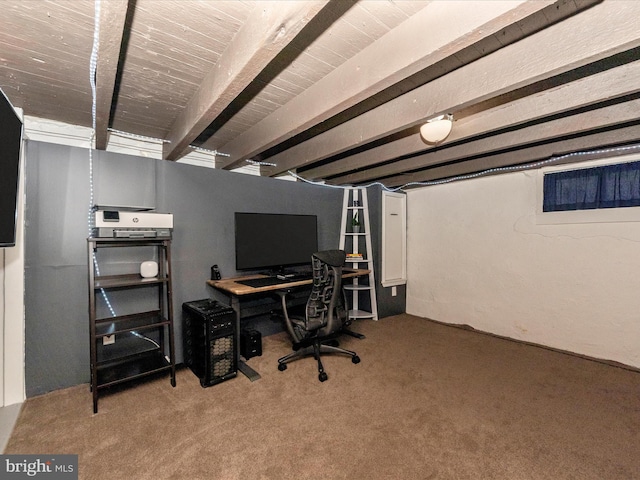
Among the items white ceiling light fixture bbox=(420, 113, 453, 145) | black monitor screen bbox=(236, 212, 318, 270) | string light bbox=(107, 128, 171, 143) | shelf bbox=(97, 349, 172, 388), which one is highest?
string light bbox=(107, 128, 171, 143)

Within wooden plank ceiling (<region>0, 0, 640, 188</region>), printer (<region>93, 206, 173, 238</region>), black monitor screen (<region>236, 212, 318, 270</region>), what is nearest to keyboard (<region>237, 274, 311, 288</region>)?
black monitor screen (<region>236, 212, 318, 270</region>)

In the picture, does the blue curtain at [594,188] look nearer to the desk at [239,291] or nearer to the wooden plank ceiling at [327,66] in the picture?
the wooden plank ceiling at [327,66]

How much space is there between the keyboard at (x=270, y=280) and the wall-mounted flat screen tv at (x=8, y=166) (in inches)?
63.8

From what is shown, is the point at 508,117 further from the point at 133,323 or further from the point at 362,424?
the point at 133,323

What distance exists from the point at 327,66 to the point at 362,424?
223 cm

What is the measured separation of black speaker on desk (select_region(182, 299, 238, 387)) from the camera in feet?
7.68

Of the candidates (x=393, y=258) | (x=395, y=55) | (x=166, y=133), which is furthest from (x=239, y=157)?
(x=393, y=258)

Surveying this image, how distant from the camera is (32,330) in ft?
6.99

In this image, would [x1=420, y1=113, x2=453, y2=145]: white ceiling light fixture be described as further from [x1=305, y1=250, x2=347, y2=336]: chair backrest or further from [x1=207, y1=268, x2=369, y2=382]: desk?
[x1=207, y1=268, x2=369, y2=382]: desk

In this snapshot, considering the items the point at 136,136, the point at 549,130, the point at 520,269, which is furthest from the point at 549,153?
the point at 136,136

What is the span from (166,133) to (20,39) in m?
1.21

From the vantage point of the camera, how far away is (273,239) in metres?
3.23

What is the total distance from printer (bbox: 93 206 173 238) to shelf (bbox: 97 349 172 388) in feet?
3.54

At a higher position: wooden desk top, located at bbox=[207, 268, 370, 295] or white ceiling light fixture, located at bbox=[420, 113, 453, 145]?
white ceiling light fixture, located at bbox=[420, 113, 453, 145]
